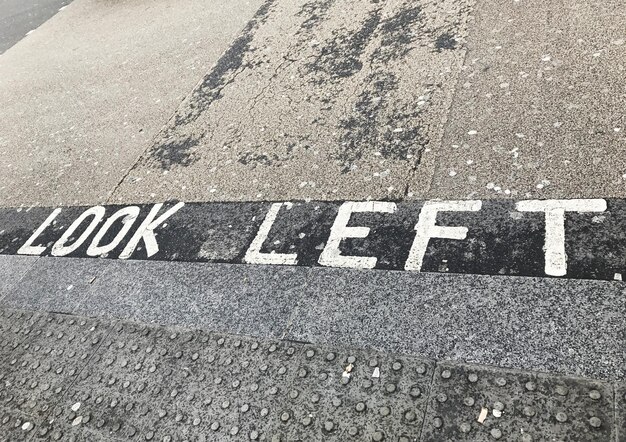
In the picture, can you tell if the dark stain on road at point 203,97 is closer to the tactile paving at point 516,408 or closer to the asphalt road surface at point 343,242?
the asphalt road surface at point 343,242

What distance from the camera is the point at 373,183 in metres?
4.26

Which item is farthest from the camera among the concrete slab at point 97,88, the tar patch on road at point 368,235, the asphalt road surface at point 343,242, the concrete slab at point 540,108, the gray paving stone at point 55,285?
the concrete slab at point 97,88

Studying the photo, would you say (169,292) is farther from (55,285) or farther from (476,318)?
(476,318)

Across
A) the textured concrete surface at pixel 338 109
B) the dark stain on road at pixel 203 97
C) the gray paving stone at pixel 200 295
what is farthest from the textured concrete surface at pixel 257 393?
the dark stain on road at pixel 203 97

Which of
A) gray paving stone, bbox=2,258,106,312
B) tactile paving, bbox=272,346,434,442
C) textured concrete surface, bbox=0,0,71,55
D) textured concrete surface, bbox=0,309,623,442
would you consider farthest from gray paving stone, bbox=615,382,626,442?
textured concrete surface, bbox=0,0,71,55

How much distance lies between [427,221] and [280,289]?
1187 mm

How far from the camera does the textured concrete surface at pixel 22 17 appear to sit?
10555 mm

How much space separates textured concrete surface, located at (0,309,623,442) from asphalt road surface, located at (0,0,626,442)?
1 cm

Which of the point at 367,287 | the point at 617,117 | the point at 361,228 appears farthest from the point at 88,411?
the point at 617,117

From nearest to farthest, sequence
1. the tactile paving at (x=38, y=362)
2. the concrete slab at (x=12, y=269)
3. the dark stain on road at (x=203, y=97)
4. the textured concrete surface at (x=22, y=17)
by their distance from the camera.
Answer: the tactile paving at (x=38, y=362) → the concrete slab at (x=12, y=269) → the dark stain on road at (x=203, y=97) → the textured concrete surface at (x=22, y=17)

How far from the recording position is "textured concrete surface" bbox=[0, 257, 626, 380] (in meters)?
2.82

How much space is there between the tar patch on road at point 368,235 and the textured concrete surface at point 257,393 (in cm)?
73

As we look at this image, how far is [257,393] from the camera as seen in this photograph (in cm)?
310

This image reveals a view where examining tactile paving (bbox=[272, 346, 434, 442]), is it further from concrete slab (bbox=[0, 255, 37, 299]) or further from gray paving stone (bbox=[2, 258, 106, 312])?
concrete slab (bbox=[0, 255, 37, 299])
